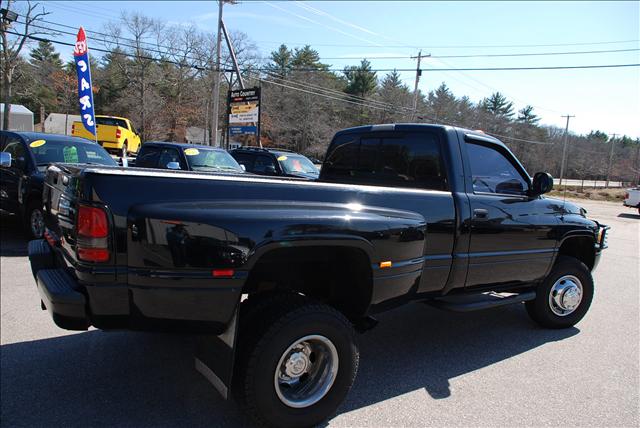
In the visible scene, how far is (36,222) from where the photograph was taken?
6500 mm

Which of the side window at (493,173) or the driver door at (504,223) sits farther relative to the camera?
the side window at (493,173)

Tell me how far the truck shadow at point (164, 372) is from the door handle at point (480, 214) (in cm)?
127

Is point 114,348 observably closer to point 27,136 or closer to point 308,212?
point 308,212

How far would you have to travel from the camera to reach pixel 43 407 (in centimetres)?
262

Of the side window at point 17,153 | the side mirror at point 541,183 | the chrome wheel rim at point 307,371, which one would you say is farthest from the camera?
the side window at point 17,153

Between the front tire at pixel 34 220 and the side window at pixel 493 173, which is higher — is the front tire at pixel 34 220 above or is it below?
below

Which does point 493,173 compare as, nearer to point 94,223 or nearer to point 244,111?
point 94,223

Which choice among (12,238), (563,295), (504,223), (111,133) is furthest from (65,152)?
(111,133)

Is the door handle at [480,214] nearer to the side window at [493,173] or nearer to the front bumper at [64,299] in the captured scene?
the side window at [493,173]

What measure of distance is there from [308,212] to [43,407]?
2.07 metres

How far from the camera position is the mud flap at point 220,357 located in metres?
2.30

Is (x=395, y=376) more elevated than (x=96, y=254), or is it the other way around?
(x=96, y=254)

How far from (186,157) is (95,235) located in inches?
295

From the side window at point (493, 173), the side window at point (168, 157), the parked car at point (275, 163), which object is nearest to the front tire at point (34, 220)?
the side window at point (168, 157)
